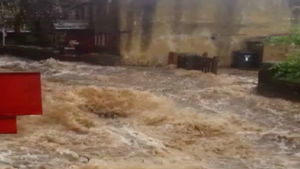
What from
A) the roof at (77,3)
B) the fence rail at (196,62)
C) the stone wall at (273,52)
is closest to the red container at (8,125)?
the fence rail at (196,62)

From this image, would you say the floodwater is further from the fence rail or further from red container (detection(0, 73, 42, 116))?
the fence rail

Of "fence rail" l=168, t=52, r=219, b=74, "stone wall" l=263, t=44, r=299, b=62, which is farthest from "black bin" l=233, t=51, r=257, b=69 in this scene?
"fence rail" l=168, t=52, r=219, b=74

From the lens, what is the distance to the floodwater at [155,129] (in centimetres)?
597

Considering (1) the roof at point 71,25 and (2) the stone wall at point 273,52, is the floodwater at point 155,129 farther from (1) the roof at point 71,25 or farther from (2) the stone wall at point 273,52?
(1) the roof at point 71,25

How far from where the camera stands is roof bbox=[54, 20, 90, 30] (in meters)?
17.4

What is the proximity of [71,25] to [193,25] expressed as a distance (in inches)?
173

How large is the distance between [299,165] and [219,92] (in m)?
4.95

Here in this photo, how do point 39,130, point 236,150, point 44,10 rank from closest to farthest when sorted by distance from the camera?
point 236,150 → point 39,130 → point 44,10

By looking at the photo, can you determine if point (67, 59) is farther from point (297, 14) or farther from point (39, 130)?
point (39, 130)

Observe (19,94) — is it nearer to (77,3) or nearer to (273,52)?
(273,52)

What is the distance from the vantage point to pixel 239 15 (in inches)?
655

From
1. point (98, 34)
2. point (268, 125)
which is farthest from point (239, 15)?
point (268, 125)

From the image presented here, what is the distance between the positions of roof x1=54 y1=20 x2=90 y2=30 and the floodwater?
19.1ft

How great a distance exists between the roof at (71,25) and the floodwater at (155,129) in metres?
5.82
